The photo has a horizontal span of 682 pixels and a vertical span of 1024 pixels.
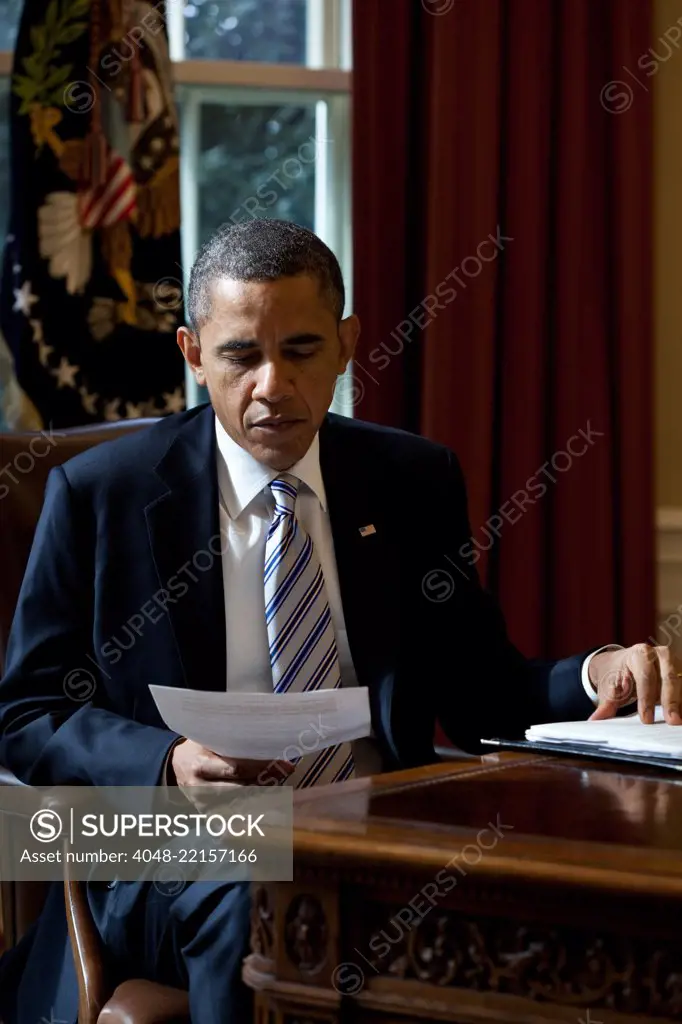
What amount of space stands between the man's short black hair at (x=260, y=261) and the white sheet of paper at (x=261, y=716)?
0.69 meters

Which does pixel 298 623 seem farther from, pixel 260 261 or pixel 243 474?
pixel 260 261

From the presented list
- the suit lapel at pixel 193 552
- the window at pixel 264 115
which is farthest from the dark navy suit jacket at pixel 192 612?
the window at pixel 264 115

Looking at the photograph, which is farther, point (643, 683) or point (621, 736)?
point (643, 683)

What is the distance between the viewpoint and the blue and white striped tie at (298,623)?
194 cm

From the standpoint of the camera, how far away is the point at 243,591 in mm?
2010

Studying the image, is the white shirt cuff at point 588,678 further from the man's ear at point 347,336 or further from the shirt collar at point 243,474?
the man's ear at point 347,336

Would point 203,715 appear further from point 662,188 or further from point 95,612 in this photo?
point 662,188

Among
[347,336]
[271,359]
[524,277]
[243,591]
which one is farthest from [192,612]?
[524,277]

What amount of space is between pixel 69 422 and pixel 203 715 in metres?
1.87

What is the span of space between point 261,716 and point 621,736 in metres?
0.46

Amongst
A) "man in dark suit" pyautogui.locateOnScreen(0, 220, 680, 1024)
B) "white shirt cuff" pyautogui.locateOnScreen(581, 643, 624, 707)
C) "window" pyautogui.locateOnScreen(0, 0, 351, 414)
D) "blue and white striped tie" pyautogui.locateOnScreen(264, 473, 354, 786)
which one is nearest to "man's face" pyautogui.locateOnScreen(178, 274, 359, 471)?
"man in dark suit" pyautogui.locateOnScreen(0, 220, 680, 1024)

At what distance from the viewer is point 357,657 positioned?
2057 millimetres

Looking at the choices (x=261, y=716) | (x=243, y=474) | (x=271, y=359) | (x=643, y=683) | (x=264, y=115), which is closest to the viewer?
(x=261, y=716)

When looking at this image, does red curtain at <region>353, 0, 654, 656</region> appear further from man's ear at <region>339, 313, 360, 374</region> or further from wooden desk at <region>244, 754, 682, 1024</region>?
wooden desk at <region>244, 754, 682, 1024</region>
